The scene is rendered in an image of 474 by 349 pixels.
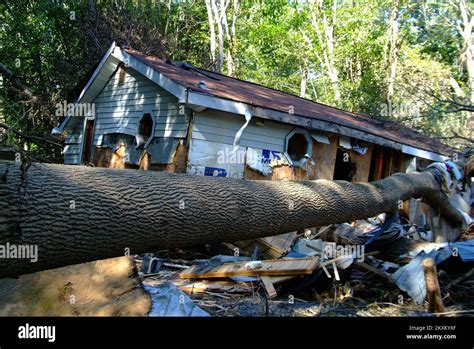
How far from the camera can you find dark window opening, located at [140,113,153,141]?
11.5 m

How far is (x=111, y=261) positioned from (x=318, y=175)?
8.08m

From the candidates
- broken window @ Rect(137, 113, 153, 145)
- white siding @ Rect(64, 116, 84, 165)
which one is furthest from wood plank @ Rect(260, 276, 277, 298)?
white siding @ Rect(64, 116, 84, 165)

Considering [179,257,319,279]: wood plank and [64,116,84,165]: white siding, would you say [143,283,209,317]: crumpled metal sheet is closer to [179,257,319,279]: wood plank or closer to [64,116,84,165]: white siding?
[179,257,319,279]: wood plank

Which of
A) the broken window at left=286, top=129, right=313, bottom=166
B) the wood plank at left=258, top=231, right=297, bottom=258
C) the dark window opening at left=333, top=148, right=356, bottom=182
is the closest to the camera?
the wood plank at left=258, top=231, right=297, bottom=258

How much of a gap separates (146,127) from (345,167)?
6.81 metres

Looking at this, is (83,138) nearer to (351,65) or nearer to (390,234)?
(390,234)

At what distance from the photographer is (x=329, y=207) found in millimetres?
4672

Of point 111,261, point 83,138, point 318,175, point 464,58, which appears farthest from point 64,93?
point 464,58

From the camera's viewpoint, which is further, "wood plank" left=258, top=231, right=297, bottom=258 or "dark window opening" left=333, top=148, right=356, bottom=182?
"dark window opening" left=333, top=148, right=356, bottom=182

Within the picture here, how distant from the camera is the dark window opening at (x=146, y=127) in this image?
37.7ft
